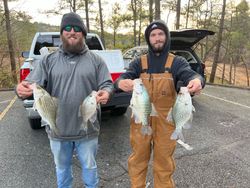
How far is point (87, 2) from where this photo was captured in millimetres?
23547

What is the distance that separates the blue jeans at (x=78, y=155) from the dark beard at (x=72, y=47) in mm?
869

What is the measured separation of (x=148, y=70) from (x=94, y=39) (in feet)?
16.4

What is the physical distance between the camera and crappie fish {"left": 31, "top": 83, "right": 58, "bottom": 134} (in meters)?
2.33

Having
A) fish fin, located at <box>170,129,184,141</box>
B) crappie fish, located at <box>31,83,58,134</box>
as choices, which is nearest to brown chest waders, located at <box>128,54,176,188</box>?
fish fin, located at <box>170,129,184,141</box>

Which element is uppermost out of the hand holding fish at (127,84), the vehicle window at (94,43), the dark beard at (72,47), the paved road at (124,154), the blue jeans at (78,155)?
the dark beard at (72,47)

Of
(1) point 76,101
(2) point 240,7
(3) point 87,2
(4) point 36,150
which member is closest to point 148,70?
(1) point 76,101

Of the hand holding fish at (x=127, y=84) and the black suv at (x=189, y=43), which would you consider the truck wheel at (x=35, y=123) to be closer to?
the black suv at (x=189, y=43)

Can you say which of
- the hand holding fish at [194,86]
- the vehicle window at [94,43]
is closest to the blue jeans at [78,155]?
the hand holding fish at [194,86]

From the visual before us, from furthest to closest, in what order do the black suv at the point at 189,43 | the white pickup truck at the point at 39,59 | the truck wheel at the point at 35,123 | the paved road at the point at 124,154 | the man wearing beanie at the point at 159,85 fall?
the black suv at the point at 189,43 < the truck wheel at the point at 35,123 < the white pickup truck at the point at 39,59 < the paved road at the point at 124,154 < the man wearing beanie at the point at 159,85

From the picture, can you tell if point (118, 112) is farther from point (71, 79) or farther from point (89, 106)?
point (89, 106)

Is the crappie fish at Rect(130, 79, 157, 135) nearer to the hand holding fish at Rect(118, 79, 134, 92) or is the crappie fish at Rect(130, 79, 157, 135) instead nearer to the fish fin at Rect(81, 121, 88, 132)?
the hand holding fish at Rect(118, 79, 134, 92)

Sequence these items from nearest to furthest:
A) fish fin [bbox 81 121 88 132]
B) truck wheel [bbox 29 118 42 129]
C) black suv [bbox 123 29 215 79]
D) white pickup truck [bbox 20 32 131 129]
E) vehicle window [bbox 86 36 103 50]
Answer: fish fin [bbox 81 121 88 132] → white pickup truck [bbox 20 32 131 129] → truck wheel [bbox 29 118 42 129] → vehicle window [bbox 86 36 103 50] → black suv [bbox 123 29 215 79]

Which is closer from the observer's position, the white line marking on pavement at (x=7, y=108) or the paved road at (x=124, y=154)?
the paved road at (x=124, y=154)

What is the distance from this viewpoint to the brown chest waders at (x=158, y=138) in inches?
112
